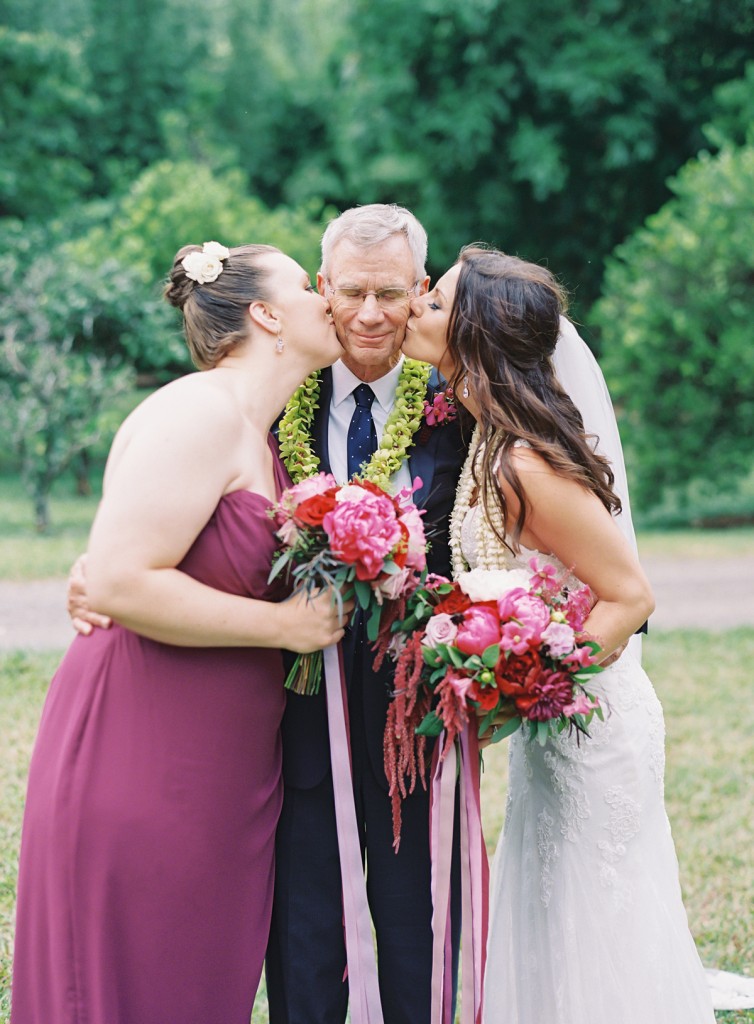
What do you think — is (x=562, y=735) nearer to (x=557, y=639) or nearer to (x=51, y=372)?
(x=557, y=639)

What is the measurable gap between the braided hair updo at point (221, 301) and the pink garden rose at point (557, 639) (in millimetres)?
1113

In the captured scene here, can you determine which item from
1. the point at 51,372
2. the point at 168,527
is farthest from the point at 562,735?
the point at 51,372

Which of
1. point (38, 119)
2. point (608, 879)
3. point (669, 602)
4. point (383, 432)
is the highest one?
point (38, 119)

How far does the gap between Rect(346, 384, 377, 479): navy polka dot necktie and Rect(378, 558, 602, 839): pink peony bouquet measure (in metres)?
0.67

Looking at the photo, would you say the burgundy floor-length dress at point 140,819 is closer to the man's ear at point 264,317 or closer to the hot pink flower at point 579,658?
the man's ear at point 264,317

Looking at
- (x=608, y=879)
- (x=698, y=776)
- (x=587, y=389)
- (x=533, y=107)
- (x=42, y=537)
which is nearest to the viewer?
(x=608, y=879)

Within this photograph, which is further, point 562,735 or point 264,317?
point 562,735

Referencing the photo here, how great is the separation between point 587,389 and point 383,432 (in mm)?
636

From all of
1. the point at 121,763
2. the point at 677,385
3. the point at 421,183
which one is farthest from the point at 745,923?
the point at 421,183

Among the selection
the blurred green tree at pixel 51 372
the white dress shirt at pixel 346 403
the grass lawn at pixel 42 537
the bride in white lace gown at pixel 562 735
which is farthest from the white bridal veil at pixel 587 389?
the blurred green tree at pixel 51 372

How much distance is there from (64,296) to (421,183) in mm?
9213

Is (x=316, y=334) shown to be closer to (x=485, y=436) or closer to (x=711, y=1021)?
(x=485, y=436)

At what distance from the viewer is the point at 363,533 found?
278 centimetres

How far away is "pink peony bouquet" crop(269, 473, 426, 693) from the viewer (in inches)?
110
